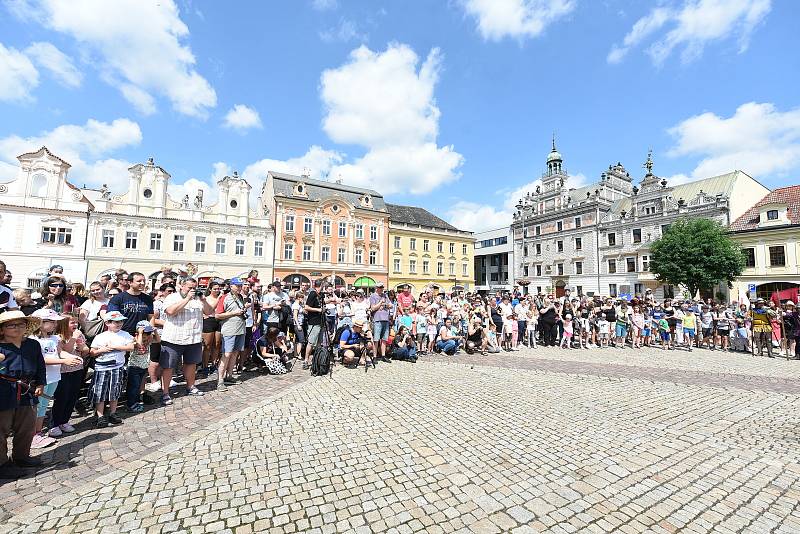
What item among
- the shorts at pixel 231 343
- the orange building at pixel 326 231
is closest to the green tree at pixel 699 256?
the orange building at pixel 326 231

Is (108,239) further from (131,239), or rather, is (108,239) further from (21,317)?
(21,317)

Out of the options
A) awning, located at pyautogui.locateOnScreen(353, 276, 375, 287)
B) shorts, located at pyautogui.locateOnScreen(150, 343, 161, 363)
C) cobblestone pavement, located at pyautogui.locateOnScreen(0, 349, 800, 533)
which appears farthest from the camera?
awning, located at pyautogui.locateOnScreen(353, 276, 375, 287)

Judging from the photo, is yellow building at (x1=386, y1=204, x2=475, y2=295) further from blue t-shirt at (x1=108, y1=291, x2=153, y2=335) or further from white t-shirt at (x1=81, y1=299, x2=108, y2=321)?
blue t-shirt at (x1=108, y1=291, x2=153, y2=335)

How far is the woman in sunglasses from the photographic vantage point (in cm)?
562

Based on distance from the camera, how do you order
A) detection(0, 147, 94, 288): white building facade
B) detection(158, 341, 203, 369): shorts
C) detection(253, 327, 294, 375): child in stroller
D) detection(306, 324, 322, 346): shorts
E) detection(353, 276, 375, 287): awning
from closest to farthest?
1. detection(158, 341, 203, 369): shorts
2. detection(253, 327, 294, 375): child in stroller
3. detection(306, 324, 322, 346): shorts
4. detection(0, 147, 94, 288): white building facade
5. detection(353, 276, 375, 287): awning

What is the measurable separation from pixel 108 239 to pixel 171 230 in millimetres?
4336

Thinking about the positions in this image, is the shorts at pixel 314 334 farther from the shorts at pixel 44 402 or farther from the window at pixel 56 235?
the window at pixel 56 235

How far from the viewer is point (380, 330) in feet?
32.7

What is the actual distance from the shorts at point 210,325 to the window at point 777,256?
41928 millimetres

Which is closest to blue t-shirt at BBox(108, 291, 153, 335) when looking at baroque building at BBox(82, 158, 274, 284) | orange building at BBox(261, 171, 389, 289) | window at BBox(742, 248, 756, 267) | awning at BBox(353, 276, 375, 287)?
baroque building at BBox(82, 158, 274, 284)

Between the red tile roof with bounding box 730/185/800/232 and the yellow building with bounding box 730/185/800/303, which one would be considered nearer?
the yellow building with bounding box 730/185/800/303

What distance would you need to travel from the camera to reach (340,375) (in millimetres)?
8008

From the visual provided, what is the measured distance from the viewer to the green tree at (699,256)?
2914 cm

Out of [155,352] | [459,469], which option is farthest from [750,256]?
[155,352]
